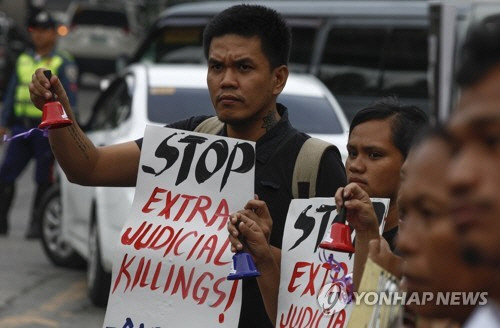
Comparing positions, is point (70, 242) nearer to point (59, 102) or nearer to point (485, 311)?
point (59, 102)

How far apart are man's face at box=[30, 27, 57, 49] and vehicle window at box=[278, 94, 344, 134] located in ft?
10.1

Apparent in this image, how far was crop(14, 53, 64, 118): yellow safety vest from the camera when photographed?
11.9 m

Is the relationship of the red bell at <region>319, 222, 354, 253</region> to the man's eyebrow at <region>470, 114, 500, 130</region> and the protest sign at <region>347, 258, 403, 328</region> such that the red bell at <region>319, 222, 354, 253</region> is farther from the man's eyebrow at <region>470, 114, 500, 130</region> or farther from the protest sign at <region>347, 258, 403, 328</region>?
the man's eyebrow at <region>470, 114, 500, 130</region>

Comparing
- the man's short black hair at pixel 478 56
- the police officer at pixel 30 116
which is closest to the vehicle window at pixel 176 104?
the police officer at pixel 30 116

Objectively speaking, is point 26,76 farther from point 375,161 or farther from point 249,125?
point 375,161

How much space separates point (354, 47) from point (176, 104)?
5.21 metres

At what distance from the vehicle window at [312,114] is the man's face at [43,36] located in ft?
10.1

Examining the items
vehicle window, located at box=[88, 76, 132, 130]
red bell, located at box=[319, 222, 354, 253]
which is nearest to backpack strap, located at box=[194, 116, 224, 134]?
red bell, located at box=[319, 222, 354, 253]

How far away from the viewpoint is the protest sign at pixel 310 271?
355 centimetres

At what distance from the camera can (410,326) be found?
6.78 ft

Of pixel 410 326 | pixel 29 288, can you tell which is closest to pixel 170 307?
pixel 410 326

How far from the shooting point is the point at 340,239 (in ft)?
10.6

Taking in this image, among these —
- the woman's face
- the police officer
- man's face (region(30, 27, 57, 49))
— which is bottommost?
the police officer

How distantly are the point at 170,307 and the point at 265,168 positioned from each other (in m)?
0.46
